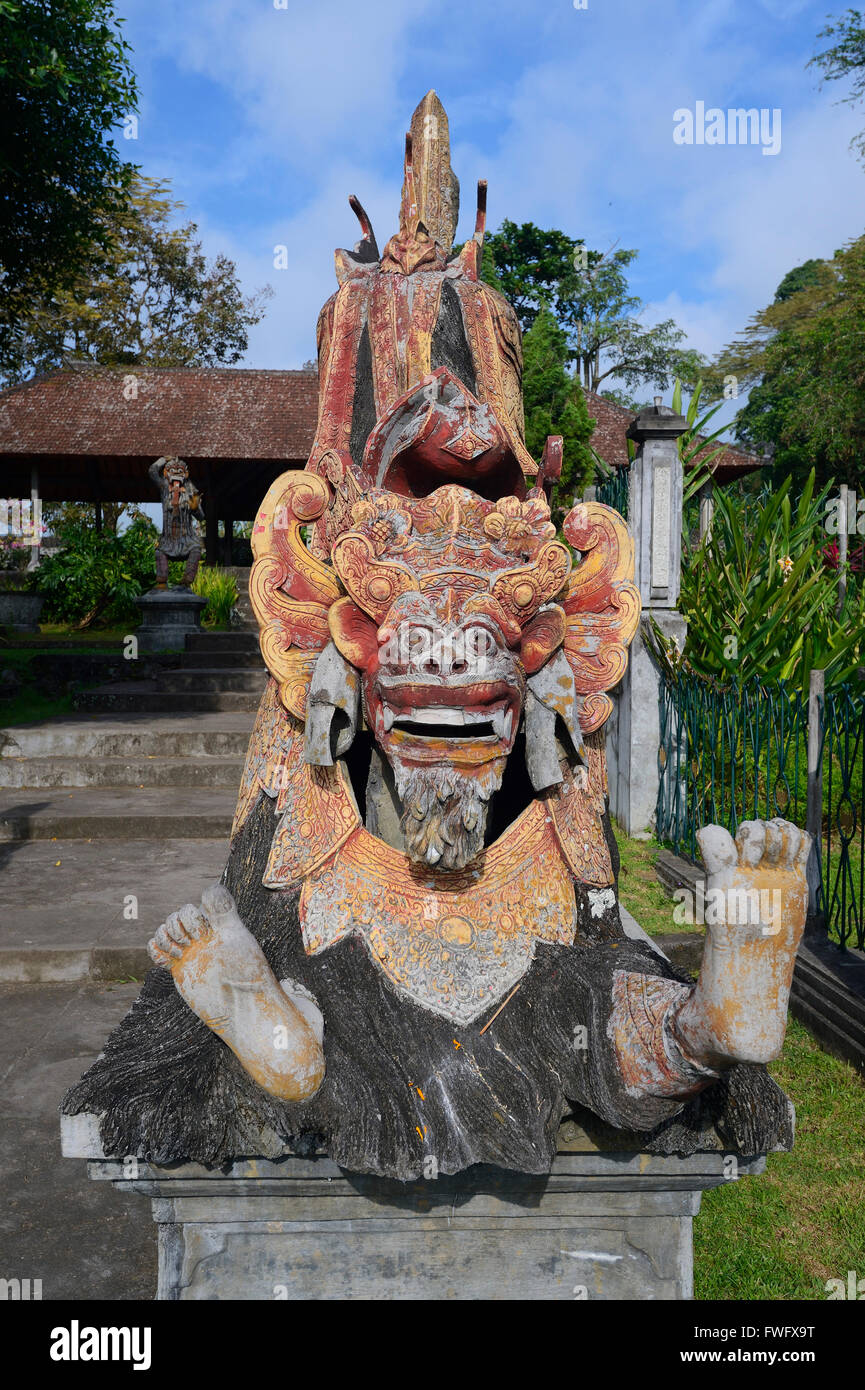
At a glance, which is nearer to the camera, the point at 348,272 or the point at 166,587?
Result: the point at 348,272

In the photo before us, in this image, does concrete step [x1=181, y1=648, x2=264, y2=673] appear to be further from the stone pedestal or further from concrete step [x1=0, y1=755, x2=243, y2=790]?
concrete step [x1=0, y1=755, x2=243, y2=790]

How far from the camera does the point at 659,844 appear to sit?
647 cm

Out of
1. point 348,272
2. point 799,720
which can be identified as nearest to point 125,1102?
point 348,272

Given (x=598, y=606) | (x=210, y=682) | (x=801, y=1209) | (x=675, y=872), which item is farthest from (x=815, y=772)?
(x=210, y=682)

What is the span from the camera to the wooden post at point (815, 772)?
441 cm

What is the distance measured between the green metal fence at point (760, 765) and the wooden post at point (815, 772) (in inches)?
A: 0.4

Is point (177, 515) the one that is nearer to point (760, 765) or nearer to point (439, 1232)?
point (760, 765)

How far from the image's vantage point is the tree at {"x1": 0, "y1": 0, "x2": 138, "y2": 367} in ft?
25.4

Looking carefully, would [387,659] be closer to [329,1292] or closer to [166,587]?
[329,1292]

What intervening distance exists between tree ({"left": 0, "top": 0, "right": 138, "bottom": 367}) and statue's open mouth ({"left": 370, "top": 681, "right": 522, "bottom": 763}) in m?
8.04

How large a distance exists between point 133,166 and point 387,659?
10004mm

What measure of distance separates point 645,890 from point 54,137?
27.1ft

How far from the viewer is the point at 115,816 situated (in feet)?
21.2

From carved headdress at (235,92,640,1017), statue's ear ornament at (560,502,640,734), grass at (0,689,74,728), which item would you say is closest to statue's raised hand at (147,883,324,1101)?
carved headdress at (235,92,640,1017)
